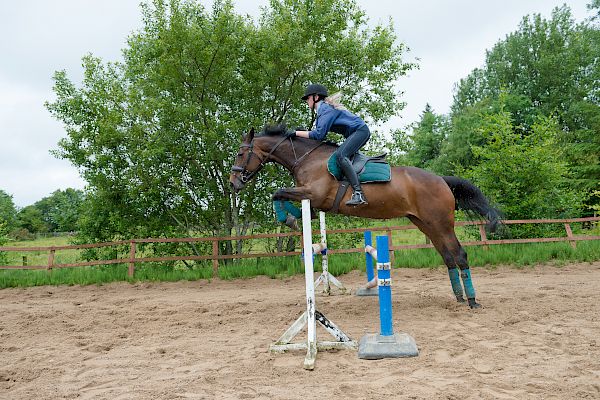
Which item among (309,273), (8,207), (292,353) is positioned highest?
(8,207)

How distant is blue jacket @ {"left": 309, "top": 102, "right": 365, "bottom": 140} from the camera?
5562 millimetres

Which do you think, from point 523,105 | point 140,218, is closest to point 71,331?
point 140,218

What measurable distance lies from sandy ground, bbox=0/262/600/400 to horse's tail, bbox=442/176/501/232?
122 centimetres

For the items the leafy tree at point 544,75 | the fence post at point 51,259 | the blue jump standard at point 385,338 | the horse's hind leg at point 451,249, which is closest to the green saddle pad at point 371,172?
the horse's hind leg at point 451,249

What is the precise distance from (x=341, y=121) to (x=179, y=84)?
19.0 ft

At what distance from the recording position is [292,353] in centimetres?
439

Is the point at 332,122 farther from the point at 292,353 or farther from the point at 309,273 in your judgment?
the point at 292,353

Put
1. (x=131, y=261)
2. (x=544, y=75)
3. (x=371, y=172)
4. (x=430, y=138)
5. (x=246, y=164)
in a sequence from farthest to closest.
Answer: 1. (x=430, y=138)
2. (x=544, y=75)
3. (x=131, y=261)
4. (x=246, y=164)
5. (x=371, y=172)

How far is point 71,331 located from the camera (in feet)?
18.7

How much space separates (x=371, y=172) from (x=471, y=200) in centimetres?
181

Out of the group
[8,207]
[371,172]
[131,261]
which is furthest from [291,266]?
[8,207]

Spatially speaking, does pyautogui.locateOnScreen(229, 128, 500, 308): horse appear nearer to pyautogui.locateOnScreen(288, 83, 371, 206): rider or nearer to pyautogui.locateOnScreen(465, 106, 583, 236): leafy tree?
pyautogui.locateOnScreen(288, 83, 371, 206): rider

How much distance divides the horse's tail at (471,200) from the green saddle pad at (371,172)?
4.02 feet

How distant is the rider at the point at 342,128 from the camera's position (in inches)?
218
